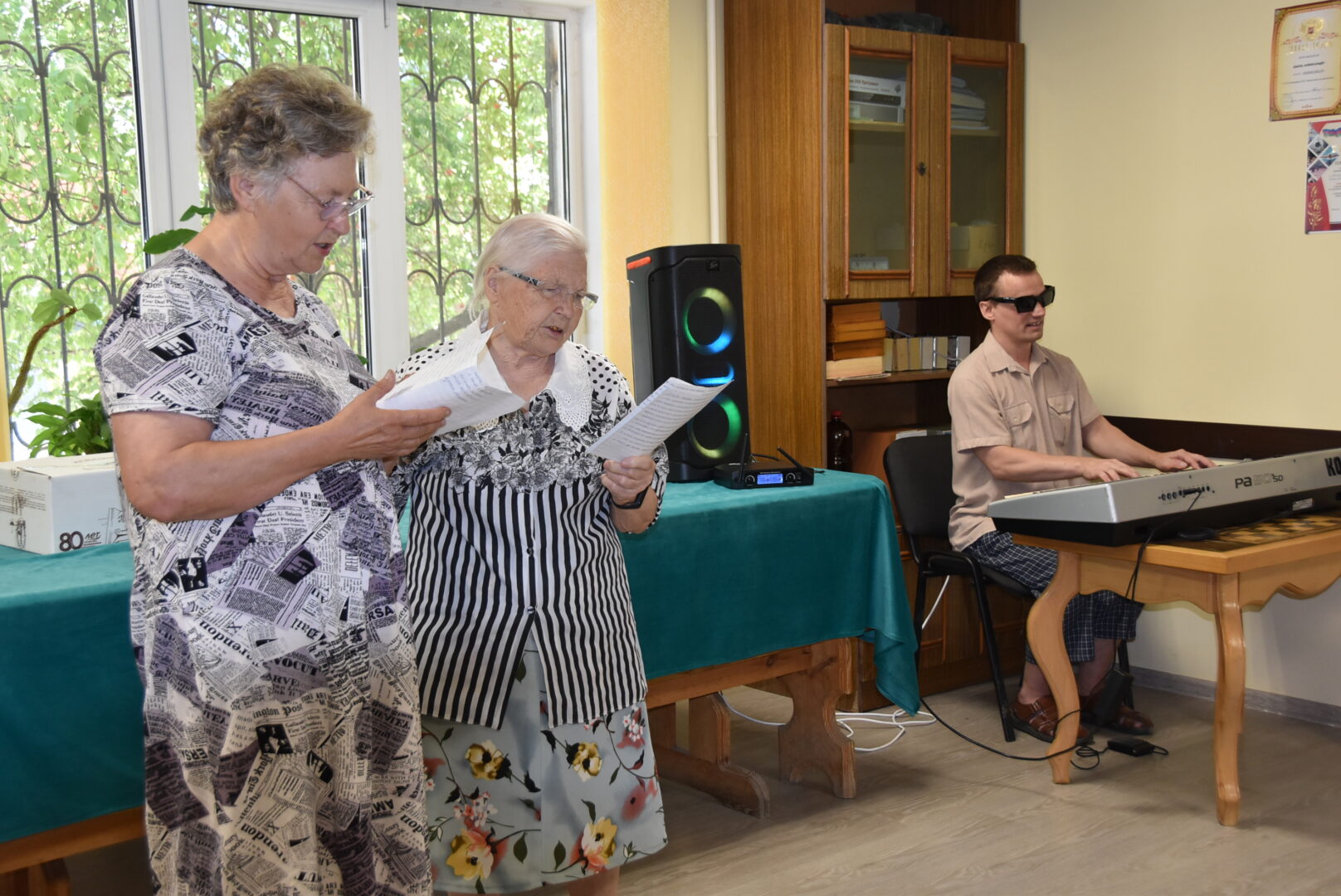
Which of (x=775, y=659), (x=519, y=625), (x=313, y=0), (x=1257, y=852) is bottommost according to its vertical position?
(x=1257, y=852)

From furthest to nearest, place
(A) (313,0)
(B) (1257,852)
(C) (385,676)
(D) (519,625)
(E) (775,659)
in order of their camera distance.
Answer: (A) (313,0) → (E) (775,659) → (B) (1257,852) → (D) (519,625) → (C) (385,676)

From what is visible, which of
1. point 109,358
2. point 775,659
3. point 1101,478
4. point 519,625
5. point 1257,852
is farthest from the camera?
point 1101,478

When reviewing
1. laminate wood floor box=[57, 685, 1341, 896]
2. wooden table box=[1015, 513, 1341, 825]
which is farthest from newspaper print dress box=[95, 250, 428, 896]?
wooden table box=[1015, 513, 1341, 825]

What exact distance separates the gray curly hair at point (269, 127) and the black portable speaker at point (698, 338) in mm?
1637

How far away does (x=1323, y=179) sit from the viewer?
3312mm

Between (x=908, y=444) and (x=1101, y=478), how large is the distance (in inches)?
26.3

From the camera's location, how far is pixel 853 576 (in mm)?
2926

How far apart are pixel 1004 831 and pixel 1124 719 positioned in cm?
87

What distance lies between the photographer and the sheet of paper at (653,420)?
166cm

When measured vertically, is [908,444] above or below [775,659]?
above

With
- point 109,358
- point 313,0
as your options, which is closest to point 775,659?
point 109,358

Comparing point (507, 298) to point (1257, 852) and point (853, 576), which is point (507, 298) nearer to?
point (853, 576)

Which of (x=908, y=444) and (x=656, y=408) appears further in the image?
(x=908, y=444)

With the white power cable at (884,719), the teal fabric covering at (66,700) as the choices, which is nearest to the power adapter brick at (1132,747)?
the white power cable at (884,719)
